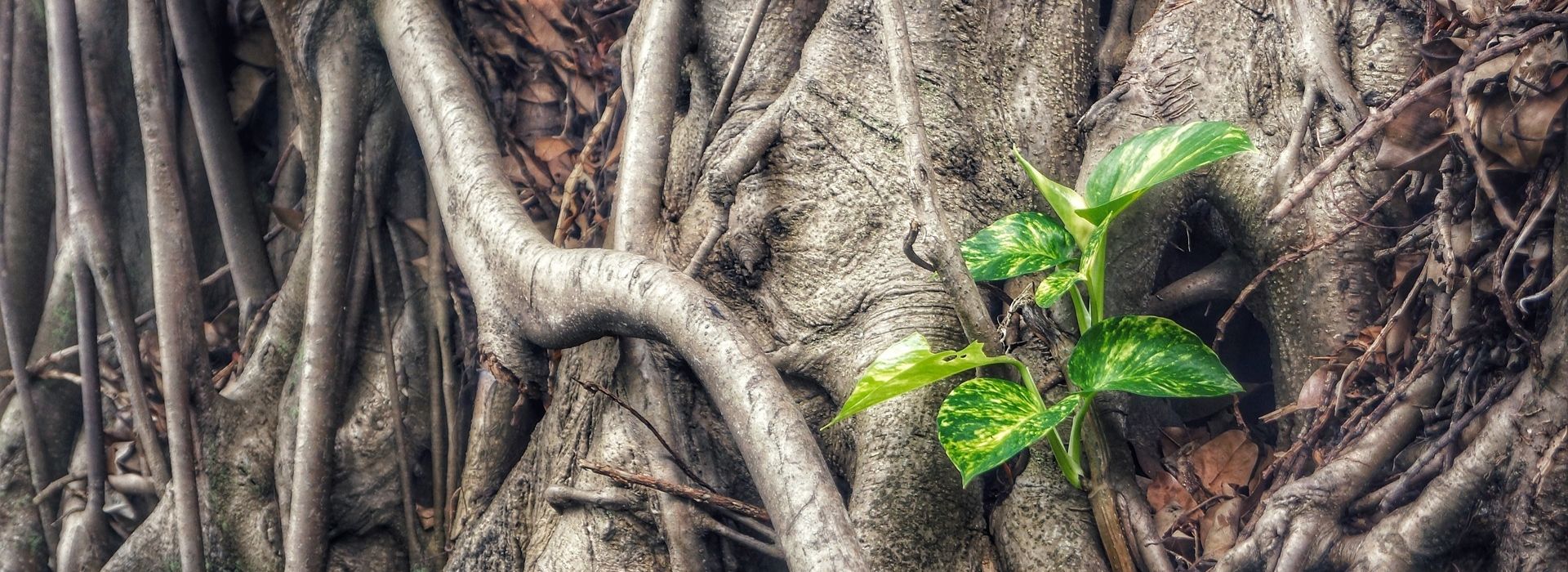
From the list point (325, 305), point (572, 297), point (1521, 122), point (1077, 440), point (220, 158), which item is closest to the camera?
point (1521, 122)

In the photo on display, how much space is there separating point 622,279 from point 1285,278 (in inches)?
36.9

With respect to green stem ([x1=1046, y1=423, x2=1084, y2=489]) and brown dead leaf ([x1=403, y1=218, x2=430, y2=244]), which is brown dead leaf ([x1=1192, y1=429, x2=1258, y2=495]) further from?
brown dead leaf ([x1=403, y1=218, x2=430, y2=244])

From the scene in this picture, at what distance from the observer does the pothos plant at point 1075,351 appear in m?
1.16

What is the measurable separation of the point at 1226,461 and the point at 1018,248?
482 mm

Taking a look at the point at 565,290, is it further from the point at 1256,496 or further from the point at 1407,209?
the point at 1407,209

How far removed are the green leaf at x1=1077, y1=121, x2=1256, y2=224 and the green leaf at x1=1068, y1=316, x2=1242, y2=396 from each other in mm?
140

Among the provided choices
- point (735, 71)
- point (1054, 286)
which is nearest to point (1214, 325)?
point (1054, 286)

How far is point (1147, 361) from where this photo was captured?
1.20 meters

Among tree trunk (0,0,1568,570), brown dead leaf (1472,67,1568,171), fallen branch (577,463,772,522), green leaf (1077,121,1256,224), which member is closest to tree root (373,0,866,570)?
tree trunk (0,0,1568,570)

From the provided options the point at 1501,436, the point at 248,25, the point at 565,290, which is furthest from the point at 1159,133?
the point at 248,25

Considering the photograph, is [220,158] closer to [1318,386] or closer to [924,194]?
[924,194]

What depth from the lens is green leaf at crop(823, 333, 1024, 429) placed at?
115 cm

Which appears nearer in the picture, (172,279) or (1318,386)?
(1318,386)

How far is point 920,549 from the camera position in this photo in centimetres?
139
